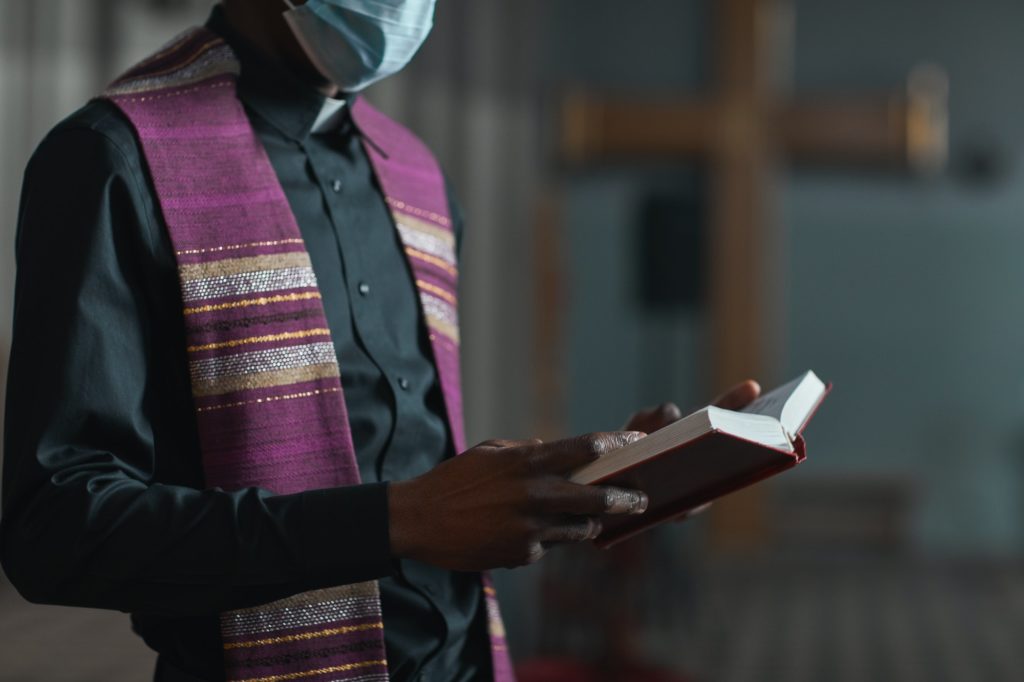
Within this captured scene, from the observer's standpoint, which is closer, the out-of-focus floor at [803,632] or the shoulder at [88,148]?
the shoulder at [88,148]

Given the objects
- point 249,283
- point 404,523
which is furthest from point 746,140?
point 404,523

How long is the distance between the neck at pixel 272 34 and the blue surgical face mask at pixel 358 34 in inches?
0.8

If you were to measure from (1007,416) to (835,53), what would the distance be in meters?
2.31

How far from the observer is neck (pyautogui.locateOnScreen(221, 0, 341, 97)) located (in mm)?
1251

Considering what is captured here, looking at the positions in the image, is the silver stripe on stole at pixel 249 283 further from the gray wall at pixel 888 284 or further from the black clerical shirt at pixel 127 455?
the gray wall at pixel 888 284

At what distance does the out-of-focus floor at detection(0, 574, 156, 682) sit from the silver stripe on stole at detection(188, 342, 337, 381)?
320 cm

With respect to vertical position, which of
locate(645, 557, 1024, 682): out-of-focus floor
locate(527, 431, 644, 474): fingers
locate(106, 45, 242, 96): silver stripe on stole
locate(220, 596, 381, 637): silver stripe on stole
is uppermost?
locate(106, 45, 242, 96): silver stripe on stole

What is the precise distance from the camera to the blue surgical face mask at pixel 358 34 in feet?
3.96

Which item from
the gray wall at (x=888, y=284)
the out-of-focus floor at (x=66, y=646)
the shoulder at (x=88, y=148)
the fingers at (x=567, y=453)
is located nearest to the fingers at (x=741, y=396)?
the fingers at (x=567, y=453)

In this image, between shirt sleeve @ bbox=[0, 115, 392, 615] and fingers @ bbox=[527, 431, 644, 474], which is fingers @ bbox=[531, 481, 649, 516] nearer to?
fingers @ bbox=[527, 431, 644, 474]

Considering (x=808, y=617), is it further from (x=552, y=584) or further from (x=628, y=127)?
(x=628, y=127)

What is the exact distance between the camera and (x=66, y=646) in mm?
4539

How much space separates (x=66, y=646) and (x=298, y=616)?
12.3 ft

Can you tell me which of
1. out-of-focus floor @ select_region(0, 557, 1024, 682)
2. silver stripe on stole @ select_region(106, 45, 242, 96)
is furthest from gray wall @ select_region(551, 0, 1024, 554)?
silver stripe on stole @ select_region(106, 45, 242, 96)
